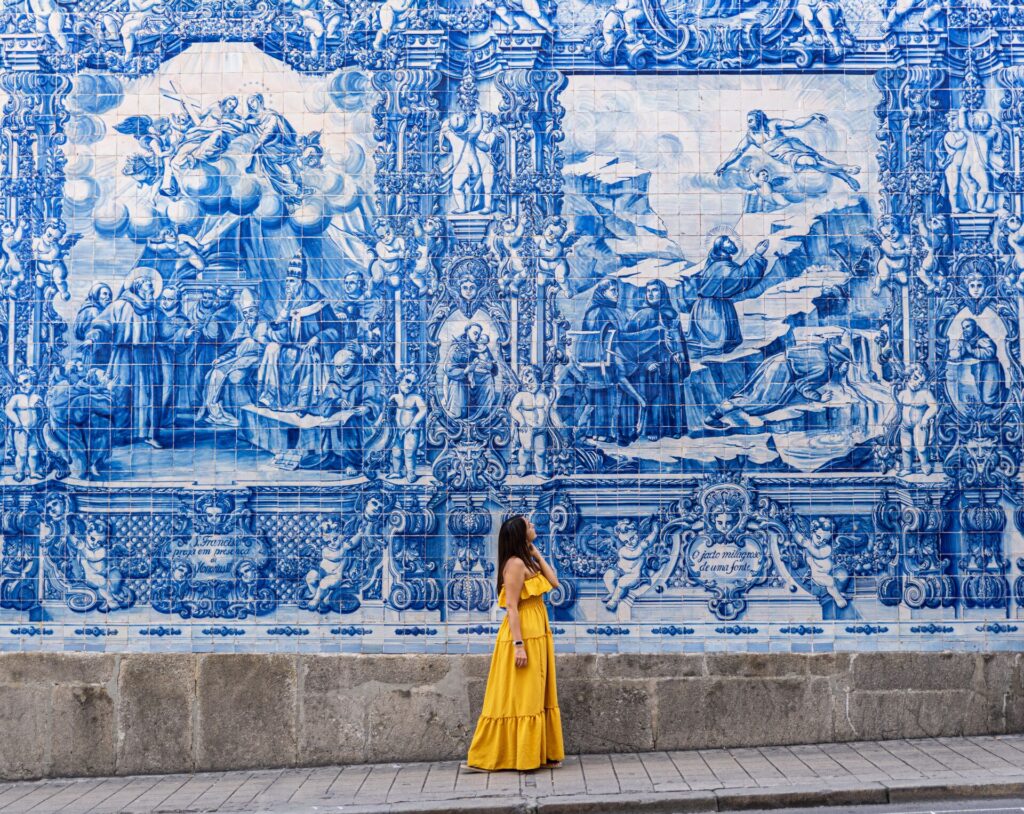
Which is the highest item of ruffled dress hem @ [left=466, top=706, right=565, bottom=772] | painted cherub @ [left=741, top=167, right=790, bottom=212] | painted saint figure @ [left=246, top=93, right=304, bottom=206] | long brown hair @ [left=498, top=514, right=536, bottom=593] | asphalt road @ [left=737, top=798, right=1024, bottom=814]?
painted saint figure @ [left=246, top=93, right=304, bottom=206]

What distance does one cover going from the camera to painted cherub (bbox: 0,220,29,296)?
8.23m

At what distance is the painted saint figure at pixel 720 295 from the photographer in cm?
820

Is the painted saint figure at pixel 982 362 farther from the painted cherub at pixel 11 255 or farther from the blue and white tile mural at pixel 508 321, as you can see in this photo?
the painted cherub at pixel 11 255

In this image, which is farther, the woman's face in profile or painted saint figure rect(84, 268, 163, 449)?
painted saint figure rect(84, 268, 163, 449)

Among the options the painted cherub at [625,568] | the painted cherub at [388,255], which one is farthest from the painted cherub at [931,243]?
the painted cherub at [388,255]

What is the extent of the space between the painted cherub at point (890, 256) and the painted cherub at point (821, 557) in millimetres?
1684

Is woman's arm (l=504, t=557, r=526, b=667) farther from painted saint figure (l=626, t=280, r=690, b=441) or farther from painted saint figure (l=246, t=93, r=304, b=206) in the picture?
painted saint figure (l=246, t=93, r=304, b=206)

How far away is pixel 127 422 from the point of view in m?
8.15

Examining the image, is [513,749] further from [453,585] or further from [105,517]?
[105,517]

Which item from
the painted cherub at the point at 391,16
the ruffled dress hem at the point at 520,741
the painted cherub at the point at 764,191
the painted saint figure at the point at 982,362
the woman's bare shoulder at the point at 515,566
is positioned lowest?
the ruffled dress hem at the point at 520,741

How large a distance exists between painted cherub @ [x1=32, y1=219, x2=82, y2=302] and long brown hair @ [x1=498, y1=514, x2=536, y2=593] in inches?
133

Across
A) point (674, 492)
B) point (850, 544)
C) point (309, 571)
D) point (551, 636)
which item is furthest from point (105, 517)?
point (850, 544)

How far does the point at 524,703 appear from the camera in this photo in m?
7.45

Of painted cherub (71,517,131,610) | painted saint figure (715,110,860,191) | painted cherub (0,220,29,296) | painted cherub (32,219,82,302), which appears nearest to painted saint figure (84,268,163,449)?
painted cherub (32,219,82,302)
